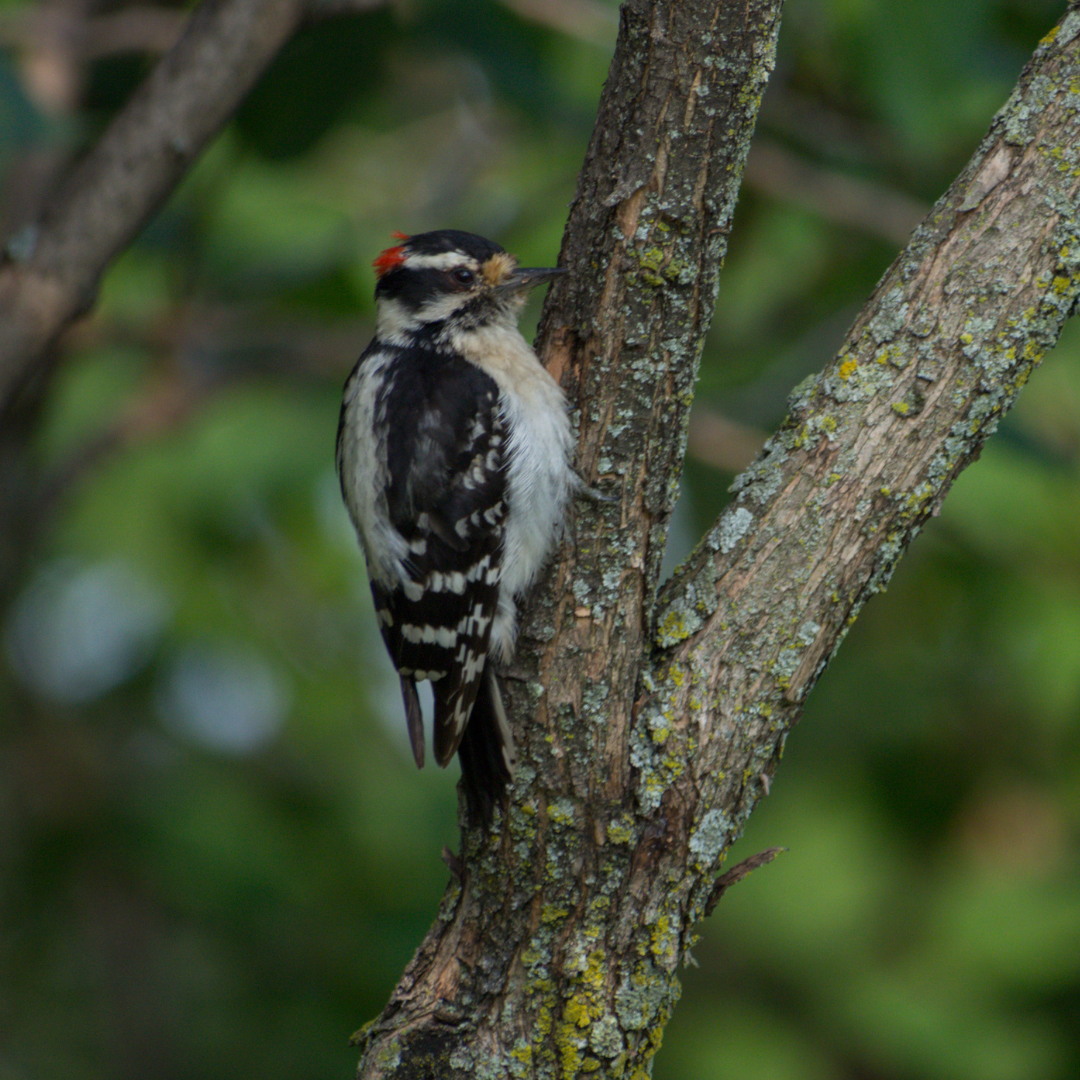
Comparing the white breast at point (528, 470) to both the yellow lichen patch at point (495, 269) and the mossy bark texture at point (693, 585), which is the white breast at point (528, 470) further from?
the yellow lichen patch at point (495, 269)

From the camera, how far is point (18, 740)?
22.0ft

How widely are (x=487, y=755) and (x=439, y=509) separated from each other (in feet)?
2.79

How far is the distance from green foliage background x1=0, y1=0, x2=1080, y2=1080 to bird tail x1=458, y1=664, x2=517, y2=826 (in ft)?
7.38

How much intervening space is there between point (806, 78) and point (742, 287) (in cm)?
112

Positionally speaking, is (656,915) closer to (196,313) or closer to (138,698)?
(196,313)

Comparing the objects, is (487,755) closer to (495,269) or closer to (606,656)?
(606,656)

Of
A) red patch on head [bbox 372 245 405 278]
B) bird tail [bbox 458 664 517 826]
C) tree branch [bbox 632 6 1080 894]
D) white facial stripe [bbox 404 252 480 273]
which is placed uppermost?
red patch on head [bbox 372 245 405 278]

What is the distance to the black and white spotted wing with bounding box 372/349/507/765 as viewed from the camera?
327 cm

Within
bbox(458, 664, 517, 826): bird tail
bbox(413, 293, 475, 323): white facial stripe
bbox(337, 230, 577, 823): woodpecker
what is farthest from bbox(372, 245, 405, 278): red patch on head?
bbox(458, 664, 517, 826): bird tail

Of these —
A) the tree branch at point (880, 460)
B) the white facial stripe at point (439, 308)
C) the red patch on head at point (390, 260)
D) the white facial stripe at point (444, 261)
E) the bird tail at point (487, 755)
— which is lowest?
the bird tail at point (487, 755)

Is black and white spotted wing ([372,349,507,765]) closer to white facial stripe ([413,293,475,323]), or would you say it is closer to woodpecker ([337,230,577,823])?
woodpecker ([337,230,577,823])

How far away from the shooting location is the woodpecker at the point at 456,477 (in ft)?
9.61

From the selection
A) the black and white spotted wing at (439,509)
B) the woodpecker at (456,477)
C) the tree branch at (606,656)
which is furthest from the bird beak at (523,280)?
the tree branch at (606,656)

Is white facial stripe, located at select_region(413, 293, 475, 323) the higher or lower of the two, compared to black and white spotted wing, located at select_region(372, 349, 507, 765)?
higher
